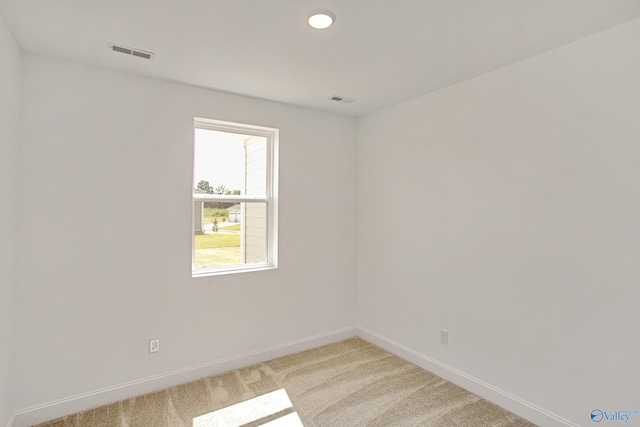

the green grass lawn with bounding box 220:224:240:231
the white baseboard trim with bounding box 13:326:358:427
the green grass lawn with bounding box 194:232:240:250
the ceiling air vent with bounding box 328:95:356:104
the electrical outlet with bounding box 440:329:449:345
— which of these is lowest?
the white baseboard trim with bounding box 13:326:358:427

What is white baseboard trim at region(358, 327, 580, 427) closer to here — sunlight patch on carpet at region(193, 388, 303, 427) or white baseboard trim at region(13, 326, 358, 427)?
white baseboard trim at region(13, 326, 358, 427)

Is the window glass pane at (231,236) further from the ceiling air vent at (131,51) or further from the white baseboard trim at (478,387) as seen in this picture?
the white baseboard trim at (478,387)

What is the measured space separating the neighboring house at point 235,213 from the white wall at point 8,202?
1.57m

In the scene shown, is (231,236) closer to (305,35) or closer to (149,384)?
(149,384)

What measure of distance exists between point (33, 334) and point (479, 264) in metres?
3.30

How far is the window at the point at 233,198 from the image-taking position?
3.06 m

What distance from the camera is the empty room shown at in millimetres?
1934

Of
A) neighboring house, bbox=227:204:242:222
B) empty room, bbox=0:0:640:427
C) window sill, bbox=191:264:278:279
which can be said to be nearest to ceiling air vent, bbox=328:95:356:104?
empty room, bbox=0:0:640:427

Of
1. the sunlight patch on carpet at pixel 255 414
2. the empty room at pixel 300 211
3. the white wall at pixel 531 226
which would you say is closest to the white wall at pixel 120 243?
the empty room at pixel 300 211

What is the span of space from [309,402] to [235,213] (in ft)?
5.93

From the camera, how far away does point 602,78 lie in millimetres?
1994

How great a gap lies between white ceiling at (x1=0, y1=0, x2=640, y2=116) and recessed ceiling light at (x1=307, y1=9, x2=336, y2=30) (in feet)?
0.11

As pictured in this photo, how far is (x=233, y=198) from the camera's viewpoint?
3.21 meters

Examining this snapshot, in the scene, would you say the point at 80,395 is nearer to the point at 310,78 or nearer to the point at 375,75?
the point at 310,78
